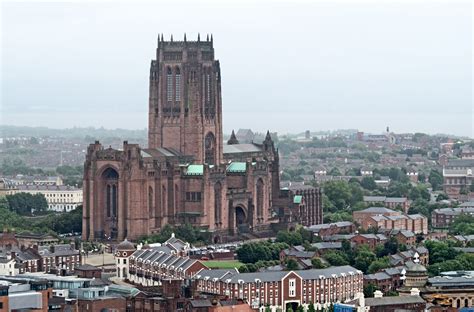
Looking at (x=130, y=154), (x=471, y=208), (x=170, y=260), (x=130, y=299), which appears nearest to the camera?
(x=130, y=299)

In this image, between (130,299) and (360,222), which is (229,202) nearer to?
(360,222)

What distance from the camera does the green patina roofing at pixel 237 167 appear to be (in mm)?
136125

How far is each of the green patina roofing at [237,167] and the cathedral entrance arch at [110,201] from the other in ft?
35.8

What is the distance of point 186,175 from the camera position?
13188 cm

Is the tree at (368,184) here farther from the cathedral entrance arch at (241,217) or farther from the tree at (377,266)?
the tree at (377,266)

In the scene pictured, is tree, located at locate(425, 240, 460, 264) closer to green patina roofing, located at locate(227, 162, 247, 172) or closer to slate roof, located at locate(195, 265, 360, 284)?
slate roof, located at locate(195, 265, 360, 284)

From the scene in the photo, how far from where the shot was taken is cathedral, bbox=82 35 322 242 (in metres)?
127

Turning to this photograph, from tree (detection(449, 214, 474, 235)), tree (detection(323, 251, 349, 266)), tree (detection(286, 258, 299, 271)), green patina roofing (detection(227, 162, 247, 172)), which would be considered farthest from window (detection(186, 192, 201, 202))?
tree (detection(286, 258, 299, 271))

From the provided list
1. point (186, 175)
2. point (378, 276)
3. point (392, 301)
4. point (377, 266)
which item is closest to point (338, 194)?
point (186, 175)

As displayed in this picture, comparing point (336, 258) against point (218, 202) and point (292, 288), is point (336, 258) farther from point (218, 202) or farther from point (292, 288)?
point (218, 202)

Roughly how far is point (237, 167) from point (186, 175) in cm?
580

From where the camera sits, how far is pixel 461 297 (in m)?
91.8

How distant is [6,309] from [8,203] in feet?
240

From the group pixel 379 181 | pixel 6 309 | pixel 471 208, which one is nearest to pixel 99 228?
pixel 471 208
